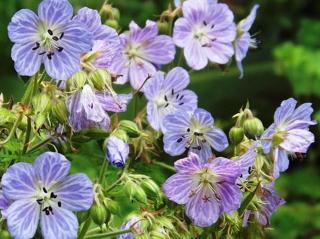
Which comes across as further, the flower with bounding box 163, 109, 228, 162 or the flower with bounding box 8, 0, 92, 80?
the flower with bounding box 163, 109, 228, 162

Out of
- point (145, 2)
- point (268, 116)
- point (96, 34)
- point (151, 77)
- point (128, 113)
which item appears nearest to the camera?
point (96, 34)

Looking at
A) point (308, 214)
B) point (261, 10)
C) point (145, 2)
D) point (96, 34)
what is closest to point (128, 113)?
point (308, 214)

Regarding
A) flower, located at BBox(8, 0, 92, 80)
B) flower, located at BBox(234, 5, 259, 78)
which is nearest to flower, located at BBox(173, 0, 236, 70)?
flower, located at BBox(234, 5, 259, 78)

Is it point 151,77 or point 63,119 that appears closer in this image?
point 63,119

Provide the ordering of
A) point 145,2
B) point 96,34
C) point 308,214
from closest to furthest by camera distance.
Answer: point 96,34 → point 308,214 → point 145,2

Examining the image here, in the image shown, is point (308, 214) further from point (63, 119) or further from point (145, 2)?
point (63, 119)

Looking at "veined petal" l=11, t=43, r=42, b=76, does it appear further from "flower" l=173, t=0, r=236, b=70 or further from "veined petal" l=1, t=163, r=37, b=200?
"flower" l=173, t=0, r=236, b=70

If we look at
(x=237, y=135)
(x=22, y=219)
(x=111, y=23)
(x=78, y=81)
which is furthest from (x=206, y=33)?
(x=22, y=219)
